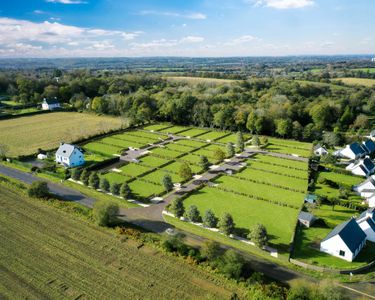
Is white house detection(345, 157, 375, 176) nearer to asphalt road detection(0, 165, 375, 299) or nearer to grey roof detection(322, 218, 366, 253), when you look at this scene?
grey roof detection(322, 218, 366, 253)

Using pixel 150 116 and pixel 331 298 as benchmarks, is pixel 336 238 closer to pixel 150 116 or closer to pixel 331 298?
pixel 331 298

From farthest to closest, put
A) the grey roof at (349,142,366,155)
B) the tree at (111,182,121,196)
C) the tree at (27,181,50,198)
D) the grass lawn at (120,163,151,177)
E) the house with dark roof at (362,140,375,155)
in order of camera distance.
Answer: the house with dark roof at (362,140,375,155) < the grey roof at (349,142,366,155) < the grass lawn at (120,163,151,177) < the tree at (111,182,121,196) < the tree at (27,181,50,198)

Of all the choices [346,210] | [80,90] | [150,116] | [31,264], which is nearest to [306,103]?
[150,116]

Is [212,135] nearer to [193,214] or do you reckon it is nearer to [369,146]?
[369,146]

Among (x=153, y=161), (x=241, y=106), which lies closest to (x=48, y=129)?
(x=153, y=161)

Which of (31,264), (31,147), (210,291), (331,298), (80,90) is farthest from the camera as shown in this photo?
(80,90)

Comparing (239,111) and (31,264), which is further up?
(239,111)

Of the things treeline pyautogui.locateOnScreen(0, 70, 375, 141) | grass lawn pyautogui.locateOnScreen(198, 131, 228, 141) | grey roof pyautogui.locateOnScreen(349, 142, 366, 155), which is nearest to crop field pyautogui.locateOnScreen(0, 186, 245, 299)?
grass lawn pyautogui.locateOnScreen(198, 131, 228, 141)
